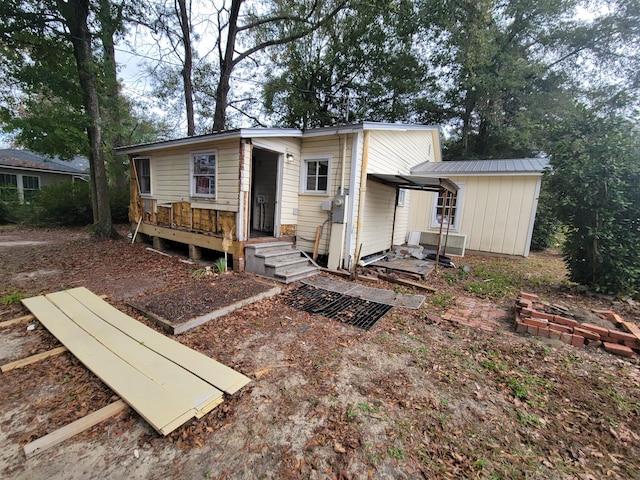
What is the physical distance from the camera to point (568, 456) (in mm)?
1936

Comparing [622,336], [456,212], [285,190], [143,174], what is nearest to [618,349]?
[622,336]

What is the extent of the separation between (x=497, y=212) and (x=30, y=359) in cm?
1136

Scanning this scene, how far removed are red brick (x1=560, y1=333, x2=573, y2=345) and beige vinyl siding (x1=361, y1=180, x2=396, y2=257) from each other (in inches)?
167

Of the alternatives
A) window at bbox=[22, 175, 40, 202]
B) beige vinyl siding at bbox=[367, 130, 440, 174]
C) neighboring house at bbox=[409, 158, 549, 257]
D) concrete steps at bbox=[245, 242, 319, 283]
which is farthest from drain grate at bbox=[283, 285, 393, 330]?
window at bbox=[22, 175, 40, 202]

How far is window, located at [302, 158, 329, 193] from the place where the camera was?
6.79m

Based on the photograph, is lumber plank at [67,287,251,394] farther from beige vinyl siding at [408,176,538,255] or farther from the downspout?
beige vinyl siding at [408,176,538,255]

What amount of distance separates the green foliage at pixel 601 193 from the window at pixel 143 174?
1075 centimetres

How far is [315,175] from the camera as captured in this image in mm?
6949

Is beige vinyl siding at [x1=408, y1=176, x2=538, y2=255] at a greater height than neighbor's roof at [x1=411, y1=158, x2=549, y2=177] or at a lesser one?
lesser

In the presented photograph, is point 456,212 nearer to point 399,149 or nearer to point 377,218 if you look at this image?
point 399,149

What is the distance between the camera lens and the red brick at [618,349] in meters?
3.28

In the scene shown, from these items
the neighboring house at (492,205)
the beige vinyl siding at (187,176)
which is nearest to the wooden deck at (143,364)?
the beige vinyl siding at (187,176)

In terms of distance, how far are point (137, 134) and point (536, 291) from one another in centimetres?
2614

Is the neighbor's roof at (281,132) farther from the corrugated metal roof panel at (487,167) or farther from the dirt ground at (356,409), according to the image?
the dirt ground at (356,409)
